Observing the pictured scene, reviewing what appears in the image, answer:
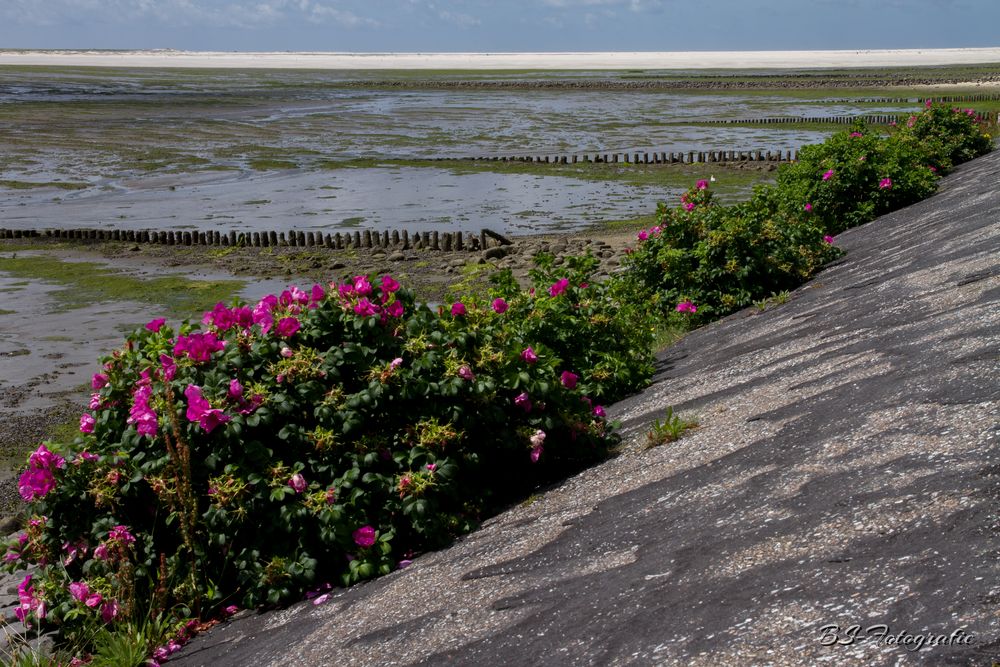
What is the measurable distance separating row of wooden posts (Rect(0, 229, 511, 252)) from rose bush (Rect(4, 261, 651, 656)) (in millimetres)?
14802

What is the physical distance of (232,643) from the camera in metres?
4.86

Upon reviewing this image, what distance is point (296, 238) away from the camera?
22109mm

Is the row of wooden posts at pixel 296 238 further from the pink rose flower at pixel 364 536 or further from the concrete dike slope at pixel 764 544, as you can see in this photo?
the pink rose flower at pixel 364 536

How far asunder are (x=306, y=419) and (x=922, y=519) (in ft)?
9.95

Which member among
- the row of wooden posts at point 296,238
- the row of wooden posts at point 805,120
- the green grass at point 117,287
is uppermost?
the row of wooden posts at point 805,120

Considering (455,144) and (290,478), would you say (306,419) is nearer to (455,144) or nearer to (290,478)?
(290,478)

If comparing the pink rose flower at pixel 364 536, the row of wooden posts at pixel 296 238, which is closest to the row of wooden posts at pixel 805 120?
the row of wooden posts at pixel 296 238

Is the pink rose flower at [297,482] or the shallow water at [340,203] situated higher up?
the shallow water at [340,203]

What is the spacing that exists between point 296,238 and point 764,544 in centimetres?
1919

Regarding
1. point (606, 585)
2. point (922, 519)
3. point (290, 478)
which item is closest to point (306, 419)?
point (290, 478)

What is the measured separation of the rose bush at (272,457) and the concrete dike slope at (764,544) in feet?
0.85

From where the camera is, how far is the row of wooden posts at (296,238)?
68.3 ft

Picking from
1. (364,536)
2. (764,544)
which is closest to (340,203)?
(364,536)

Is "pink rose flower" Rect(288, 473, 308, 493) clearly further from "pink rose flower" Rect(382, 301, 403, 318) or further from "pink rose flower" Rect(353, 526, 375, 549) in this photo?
"pink rose flower" Rect(382, 301, 403, 318)
